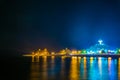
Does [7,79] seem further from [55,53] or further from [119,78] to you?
[55,53]

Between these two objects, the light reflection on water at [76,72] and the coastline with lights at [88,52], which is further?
the coastline with lights at [88,52]

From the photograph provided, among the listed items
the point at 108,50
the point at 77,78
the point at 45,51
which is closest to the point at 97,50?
the point at 108,50

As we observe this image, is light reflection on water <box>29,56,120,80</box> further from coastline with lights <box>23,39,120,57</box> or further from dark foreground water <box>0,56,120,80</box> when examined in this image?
coastline with lights <box>23,39,120,57</box>

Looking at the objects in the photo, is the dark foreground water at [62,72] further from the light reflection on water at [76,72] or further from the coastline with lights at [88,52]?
the coastline with lights at [88,52]

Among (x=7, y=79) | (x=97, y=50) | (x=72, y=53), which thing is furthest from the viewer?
(x=97, y=50)

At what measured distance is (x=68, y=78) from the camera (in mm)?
32219

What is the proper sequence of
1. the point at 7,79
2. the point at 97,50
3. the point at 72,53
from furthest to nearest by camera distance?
1. the point at 97,50
2. the point at 72,53
3. the point at 7,79

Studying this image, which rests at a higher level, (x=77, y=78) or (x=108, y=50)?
(x=108, y=50)

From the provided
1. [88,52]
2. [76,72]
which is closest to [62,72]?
[76,72]

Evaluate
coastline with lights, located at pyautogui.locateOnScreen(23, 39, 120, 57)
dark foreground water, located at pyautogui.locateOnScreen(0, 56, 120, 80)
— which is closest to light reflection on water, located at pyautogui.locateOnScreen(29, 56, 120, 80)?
dark foreground water, located at pyautogui.locateOnScreen(0, 56, 120, 80)

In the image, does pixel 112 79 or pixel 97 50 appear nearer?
pixel 112 79

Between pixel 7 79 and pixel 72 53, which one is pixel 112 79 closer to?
pixel 7 79

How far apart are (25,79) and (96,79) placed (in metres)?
7.41

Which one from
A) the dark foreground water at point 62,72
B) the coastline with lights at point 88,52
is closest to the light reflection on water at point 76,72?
the dark foreground water at point 62,72
